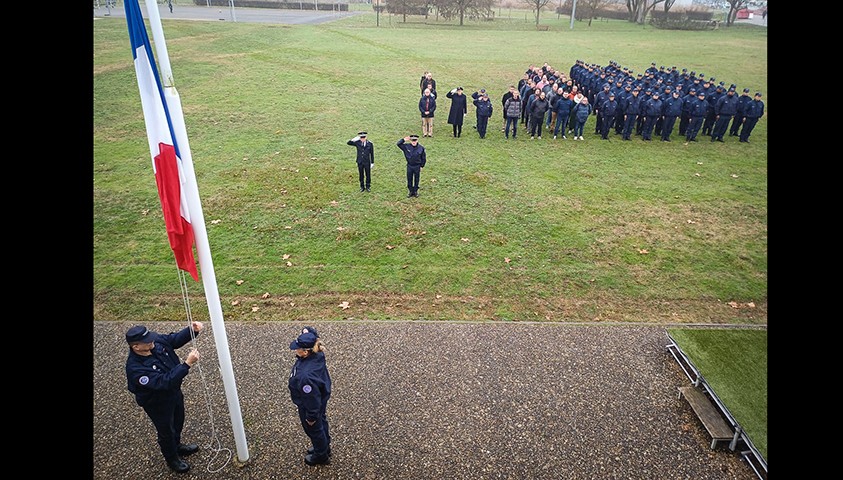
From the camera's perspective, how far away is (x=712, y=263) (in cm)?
1010

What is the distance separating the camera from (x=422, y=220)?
11.5 meters

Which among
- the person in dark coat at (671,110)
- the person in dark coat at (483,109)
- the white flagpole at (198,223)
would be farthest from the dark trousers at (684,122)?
the white flagpole at (198,223)

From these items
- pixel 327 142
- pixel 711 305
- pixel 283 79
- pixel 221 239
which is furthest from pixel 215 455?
pixel 283 79

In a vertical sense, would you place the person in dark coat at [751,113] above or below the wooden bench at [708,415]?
above

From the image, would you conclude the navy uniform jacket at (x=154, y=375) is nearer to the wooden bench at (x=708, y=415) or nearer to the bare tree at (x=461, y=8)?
the wooden bench at (x=708, y=415)

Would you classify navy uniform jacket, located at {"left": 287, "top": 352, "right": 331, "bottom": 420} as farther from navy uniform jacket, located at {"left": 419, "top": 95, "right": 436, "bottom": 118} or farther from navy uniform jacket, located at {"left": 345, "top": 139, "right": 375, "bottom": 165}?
navy uniform jacket, located at {"left": 419, "top": 95, "right": 436, "bottom": 118}

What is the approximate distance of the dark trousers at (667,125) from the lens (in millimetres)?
17656

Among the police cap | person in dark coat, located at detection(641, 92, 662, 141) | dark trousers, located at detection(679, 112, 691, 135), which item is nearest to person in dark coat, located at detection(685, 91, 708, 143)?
dark trousers, located at detection(679, 112, 691, 135)

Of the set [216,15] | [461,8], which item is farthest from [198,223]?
[461,8]

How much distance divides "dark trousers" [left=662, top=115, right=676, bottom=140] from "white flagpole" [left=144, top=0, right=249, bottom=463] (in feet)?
57.3

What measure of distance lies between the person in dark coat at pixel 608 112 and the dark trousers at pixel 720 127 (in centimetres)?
383

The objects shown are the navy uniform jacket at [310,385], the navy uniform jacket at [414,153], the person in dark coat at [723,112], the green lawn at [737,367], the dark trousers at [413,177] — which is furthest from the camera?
the person in dark coat at [723,112]

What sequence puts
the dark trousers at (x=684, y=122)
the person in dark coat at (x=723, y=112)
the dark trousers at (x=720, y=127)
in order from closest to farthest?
the person in dark coat at (x=723, y=112)
the dark trousers at (x=720, y=127)
the dark trousers at (x=684, y=122)
